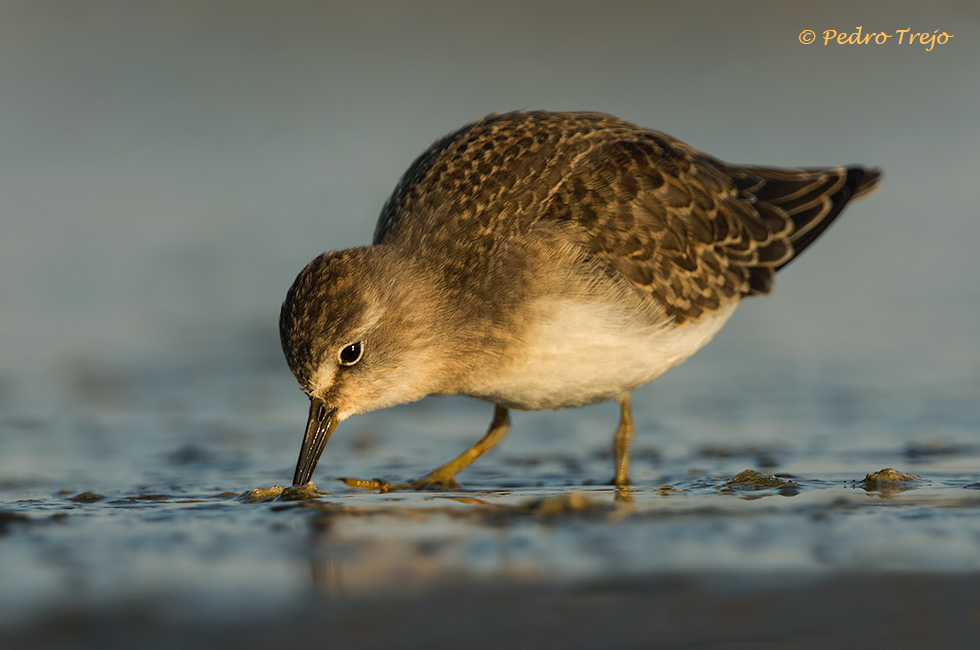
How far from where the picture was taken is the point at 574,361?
698 centimetres

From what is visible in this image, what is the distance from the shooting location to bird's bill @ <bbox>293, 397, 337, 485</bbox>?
6969 mm

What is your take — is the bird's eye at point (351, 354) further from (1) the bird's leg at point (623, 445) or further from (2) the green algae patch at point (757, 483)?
(2) the green algae patch at point (757, 483)

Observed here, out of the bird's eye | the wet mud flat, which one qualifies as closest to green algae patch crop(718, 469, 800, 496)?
the wet mud flat

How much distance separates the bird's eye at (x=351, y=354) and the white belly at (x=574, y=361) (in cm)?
73

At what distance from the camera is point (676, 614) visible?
429 cm

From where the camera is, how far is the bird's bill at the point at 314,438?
6969 mm

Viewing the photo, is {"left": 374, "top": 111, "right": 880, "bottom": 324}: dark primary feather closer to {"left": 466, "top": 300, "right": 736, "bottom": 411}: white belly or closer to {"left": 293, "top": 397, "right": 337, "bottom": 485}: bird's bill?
{"left": 466, "top": 300, "right": 736, "bottom": 411}: white belly

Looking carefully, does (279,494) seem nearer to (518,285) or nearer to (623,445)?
(518,285)

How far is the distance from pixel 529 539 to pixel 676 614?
1127 millimetres

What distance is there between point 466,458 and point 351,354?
3.81 ft

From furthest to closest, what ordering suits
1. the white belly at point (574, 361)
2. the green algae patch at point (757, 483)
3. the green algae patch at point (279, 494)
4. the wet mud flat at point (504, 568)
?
the white belly at point (574, 361) → the green algae patch at point (757, 483) → the green algae patch at point (279, 494) → the wet mud flat at point (504, 568)

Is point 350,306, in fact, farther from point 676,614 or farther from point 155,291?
point 155,291

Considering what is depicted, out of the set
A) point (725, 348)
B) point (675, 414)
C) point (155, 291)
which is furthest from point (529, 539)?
point (155, 291)

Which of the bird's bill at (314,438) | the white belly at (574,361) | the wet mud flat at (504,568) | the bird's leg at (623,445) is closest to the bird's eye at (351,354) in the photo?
the bird's bill at (314,438)
